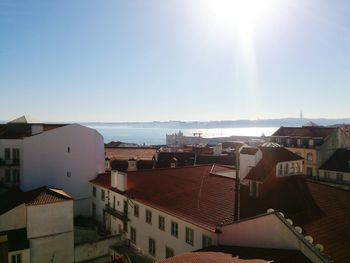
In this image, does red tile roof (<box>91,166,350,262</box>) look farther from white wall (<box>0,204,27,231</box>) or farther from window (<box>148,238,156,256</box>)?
white wall (<box>0,204,27,231</box>)

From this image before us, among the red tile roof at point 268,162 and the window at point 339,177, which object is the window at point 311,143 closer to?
the window at point 339,177

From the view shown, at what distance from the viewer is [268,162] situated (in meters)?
27.9

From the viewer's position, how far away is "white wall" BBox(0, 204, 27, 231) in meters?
29.6

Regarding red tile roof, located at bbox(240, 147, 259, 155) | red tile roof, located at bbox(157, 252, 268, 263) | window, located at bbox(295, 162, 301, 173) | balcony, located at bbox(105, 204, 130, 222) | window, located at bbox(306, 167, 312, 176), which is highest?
red tile roof, located at bbox(240, 147, 259, 155)

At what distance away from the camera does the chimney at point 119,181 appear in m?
35.1

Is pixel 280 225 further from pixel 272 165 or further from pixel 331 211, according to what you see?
pixel 272 165

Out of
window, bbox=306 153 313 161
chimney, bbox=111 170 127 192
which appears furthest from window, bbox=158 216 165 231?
window, bbox=306 153 313 161

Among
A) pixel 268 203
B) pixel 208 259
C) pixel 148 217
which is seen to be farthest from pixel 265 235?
pixel 148 217

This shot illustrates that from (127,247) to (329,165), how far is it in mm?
42621

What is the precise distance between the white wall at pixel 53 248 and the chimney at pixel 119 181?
6.35 metres

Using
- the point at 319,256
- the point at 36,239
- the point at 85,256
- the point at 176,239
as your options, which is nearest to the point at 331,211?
the point at 319,256

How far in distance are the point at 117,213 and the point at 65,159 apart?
11.2 m

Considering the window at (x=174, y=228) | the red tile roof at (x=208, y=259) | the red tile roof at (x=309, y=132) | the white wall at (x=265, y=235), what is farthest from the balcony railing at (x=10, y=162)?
the red tile roof at (x=309, y=132)

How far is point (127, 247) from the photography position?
31.0 metres
